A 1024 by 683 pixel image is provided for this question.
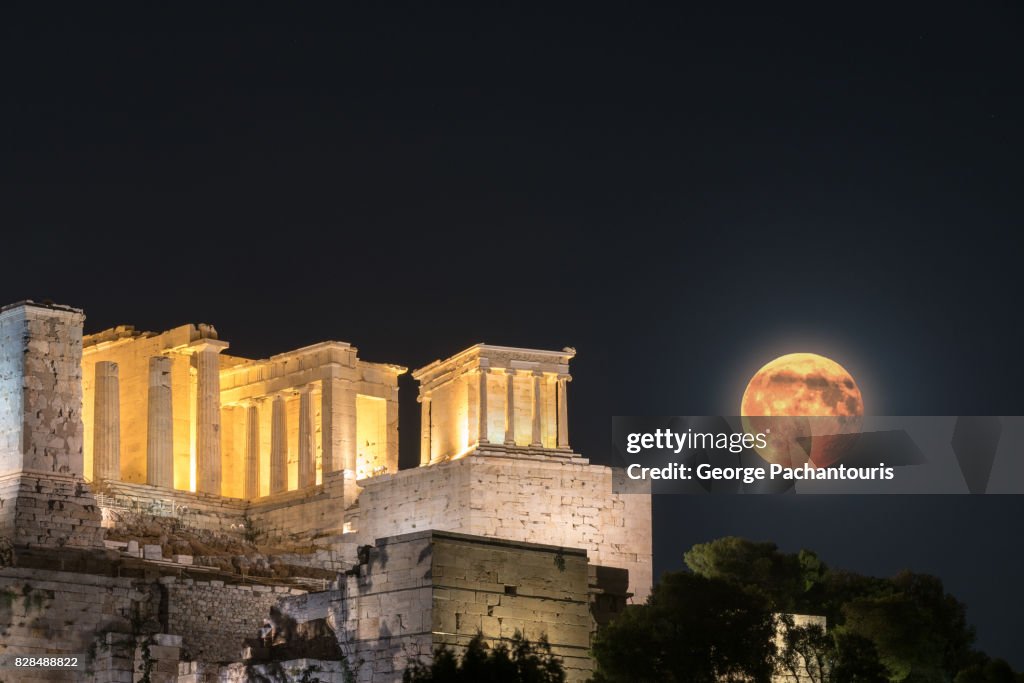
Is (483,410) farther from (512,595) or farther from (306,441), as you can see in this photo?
(512,595)

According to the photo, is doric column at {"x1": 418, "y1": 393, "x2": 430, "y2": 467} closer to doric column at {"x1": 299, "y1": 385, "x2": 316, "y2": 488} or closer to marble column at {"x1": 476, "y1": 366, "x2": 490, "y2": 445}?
doric column at {"x1": 299, "y1": 385, "x2": 316, "y2": 488}

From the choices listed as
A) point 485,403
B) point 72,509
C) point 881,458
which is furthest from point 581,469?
point 72,509

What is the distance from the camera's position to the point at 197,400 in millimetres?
88062

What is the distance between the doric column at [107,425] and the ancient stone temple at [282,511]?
3.4 inches

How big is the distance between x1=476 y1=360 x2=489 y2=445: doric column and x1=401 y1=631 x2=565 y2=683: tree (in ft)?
61.4

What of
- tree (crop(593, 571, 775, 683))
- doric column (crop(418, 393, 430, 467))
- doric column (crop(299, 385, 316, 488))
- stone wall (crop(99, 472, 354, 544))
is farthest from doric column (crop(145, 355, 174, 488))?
tree (crop(593, 571, 775, 683))

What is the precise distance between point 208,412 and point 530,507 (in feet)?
40.0

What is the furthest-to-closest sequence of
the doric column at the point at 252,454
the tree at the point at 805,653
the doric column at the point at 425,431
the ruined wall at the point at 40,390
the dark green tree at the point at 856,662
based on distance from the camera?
the doric column at the point at 252,454 < the doric column at the point at 425,431 < the ruined wall at the point at 40,390 < the tree at the point at 805,653 < the dark green tree at the point at 856,662

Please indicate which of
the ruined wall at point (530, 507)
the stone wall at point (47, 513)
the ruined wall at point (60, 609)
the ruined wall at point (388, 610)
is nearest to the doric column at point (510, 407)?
the ruined wall at point (530, 507)

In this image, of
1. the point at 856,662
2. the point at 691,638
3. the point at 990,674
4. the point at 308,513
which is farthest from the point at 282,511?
the point at 990,674

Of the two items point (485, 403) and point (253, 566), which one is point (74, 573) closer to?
point (253, 566)

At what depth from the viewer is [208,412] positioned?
8762 cm

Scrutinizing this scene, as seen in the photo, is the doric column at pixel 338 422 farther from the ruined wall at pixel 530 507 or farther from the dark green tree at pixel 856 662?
the dark green tree at pixel 856 662

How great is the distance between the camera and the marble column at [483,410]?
8319 centimetres
